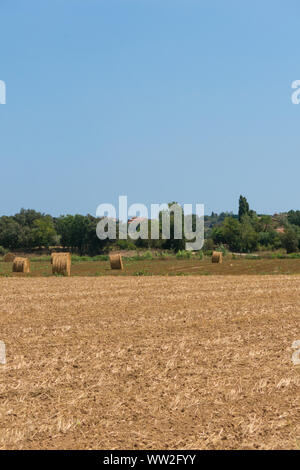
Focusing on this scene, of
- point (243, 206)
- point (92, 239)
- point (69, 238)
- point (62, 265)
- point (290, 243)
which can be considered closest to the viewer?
point (62, 265)

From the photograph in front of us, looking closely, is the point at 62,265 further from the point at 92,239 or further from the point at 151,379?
the point at 92,239

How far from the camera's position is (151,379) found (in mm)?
7535

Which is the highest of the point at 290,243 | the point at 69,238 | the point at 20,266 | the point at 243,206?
the point at 243,206

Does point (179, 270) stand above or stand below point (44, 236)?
below

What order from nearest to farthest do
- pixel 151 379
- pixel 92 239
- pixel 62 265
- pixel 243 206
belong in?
pixel 151 379, pixel 62 265, pixel 92 239, pixel 243 206

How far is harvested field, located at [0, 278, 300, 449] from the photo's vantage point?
5594mm

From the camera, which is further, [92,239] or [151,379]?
[92,239]

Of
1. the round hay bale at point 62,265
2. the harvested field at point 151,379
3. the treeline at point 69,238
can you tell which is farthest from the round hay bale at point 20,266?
the treeline at point 69,238

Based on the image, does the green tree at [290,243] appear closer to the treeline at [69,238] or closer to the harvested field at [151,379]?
the treeline at [69,238]

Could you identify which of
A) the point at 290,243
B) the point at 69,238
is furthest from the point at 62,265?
the point at 69,238

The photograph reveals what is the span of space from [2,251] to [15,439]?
96225 mm

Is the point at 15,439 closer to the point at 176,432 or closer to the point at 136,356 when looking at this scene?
the point at 176,432

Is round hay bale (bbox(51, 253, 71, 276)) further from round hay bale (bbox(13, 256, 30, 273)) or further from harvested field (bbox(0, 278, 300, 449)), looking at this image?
harvested field (bbox(0, 278, 300, 449))
